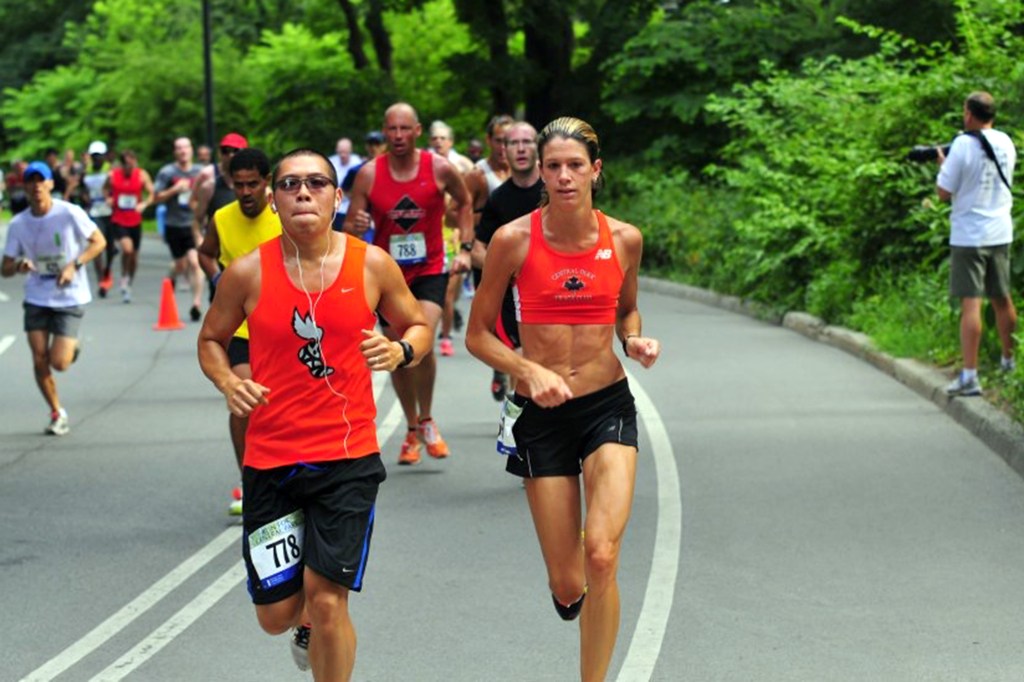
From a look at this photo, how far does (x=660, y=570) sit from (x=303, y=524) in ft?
9.22

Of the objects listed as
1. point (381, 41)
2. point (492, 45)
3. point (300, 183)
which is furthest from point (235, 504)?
point (381, 41)

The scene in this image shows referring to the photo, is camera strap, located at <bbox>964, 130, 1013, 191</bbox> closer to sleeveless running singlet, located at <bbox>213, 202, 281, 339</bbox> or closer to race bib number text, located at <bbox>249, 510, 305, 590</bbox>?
sleeveless running singlet, located at <bbox>213, 202, 281, 339</bbox>

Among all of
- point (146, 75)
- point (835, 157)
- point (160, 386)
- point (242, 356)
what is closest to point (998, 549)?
point (242, 356)

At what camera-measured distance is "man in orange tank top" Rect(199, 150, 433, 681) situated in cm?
575

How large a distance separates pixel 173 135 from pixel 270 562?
50.4 m

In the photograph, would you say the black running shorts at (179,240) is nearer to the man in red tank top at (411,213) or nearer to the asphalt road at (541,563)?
the asphalt road at (541,563)

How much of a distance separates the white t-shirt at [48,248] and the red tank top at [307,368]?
734 centimetres

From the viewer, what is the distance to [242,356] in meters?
9.20

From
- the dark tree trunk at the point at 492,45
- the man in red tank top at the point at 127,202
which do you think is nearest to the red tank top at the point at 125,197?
the man in red tank top at the point at 127,202

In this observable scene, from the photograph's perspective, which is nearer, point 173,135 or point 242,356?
point 242,356

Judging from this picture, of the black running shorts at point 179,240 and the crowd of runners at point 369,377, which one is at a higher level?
the crowd of runners at point 369,377

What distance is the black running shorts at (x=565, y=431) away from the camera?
20.5ft

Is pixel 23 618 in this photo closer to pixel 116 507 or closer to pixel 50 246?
pixel 116 507

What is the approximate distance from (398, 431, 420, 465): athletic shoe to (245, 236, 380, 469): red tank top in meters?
5.47
